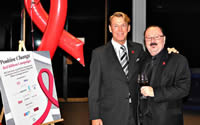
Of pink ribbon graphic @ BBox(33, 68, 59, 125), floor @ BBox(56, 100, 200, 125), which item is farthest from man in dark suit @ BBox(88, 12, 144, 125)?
floor @ BBox(56, 100, 200, 125)

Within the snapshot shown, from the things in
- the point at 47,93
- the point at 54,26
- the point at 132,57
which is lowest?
the point at 47,93

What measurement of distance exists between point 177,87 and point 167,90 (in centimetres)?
10

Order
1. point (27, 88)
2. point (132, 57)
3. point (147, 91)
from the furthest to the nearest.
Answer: point (132, 57) → point (27, 88) → point (147, 91)

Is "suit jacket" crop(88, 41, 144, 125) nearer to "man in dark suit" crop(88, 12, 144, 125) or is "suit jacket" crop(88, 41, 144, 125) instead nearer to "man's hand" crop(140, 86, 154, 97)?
"man in dark suit" crop(88, 12, 144, 125)

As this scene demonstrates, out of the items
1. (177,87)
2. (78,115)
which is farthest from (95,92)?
(78,115)

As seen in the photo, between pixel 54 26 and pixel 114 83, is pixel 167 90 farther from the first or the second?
pixel 54 26

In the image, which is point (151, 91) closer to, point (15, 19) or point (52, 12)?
point (52, 12)

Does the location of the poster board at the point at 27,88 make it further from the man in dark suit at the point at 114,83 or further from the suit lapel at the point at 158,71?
the suit lapel at the point at 158,71

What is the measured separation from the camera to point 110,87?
1930mm

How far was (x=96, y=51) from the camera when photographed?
1.96 meters

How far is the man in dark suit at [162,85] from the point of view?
173cm

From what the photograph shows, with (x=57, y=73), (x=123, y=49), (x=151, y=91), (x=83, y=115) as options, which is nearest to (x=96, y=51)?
(x=123, y=49)

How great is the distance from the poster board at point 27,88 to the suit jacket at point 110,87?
1.39ft

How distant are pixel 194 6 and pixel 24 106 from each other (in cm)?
463
